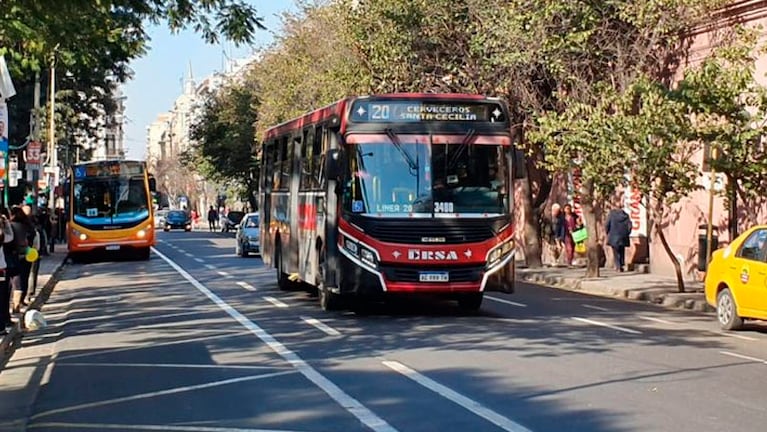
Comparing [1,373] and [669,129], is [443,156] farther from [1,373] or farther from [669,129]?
[1,373]

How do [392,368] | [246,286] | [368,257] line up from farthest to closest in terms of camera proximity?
[246,286], [368,257], [392,368]

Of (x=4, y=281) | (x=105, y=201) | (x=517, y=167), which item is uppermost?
(x=517, y=167)

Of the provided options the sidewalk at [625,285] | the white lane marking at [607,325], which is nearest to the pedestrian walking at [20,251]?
the white lane marking at [607,325]

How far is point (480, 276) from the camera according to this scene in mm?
17547

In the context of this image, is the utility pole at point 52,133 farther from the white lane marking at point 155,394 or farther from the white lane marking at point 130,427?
the white lane marking at point 130,427

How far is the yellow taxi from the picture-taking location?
1652 centimetres

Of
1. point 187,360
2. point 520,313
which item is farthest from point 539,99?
point 187,360

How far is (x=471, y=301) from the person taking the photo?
19.2 metres

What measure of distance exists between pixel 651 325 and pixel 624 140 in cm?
555

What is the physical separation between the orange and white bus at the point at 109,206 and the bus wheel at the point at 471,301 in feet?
63.5

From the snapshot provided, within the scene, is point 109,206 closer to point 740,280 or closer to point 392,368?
point 740,280

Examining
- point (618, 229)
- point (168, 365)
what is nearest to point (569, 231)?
point (618, 229)

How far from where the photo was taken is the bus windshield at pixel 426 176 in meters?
17.4

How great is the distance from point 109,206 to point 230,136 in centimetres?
3800
